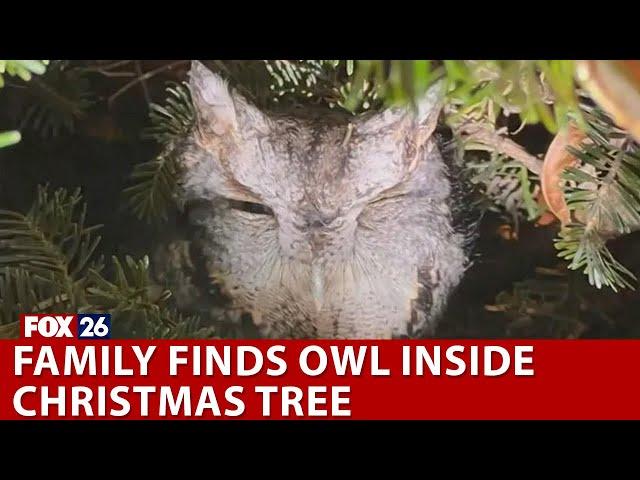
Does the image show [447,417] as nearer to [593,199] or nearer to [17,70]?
[593,199]

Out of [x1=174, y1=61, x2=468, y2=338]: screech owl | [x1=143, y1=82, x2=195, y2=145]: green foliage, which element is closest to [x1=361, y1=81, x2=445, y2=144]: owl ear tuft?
[x1=174, y1=61, x2=468, y2=338]: screech owl

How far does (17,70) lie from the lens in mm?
412

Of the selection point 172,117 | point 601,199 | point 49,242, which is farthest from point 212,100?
point 601,199

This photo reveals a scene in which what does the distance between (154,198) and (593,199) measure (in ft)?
0.90

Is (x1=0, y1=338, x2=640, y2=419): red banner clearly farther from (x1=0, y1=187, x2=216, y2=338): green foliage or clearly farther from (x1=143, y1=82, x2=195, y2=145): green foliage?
(x1=143, y1=82, x2=195, y2=145): green foliage

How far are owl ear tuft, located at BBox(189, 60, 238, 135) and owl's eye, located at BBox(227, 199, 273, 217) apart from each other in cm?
5

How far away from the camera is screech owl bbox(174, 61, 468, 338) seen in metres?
0.48

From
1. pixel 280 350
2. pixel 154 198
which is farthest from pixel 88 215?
pixel 280 350

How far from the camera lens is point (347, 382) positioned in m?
0.51

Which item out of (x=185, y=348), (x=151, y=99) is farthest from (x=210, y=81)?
(x=185, y=348)

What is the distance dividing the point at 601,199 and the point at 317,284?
18 centimetres

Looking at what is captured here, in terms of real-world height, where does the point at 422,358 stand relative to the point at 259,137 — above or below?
below

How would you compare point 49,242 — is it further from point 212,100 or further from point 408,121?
point 408,121

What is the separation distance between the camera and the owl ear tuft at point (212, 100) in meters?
0.48
